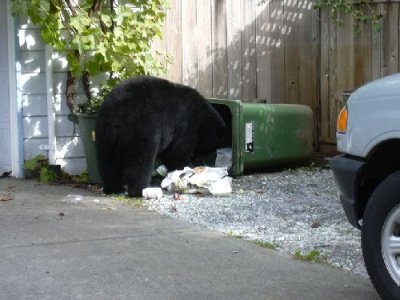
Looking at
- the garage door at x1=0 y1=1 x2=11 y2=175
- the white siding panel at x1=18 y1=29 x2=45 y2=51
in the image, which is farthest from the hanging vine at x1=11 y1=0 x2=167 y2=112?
the garage door at x1=0 y1=1 x2=11 y2=175

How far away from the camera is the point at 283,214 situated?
7.94 m

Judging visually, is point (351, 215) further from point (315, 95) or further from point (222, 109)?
point (315, 95)

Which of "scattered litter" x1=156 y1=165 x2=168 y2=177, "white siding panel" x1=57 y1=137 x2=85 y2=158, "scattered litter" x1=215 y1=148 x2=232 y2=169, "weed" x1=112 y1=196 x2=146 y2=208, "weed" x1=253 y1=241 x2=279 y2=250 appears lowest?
"weed" x1=253 y1=241 x2=279 y2=250

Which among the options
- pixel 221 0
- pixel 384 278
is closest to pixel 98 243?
pixel 384 278

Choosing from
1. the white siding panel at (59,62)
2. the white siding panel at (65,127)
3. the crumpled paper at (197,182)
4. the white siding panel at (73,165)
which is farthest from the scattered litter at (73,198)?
the white siding panel at (59,62)

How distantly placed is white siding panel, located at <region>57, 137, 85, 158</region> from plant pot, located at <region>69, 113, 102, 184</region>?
21.5 inches

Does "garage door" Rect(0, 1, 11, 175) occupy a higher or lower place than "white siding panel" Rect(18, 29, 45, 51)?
lower

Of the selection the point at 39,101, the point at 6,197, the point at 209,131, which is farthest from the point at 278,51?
the point at 6,197

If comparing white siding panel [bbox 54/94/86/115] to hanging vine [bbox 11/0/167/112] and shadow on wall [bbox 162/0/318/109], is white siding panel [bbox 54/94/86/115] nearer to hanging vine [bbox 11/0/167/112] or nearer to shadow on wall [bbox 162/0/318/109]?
hanging vine [bbox 11/0/167/112]

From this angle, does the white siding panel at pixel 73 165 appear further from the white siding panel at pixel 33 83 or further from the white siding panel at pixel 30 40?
the white siding panel at pixel 30 40

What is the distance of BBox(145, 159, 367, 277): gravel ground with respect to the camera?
262 inches

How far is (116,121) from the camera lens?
27.8 ft

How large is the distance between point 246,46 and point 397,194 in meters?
6.66

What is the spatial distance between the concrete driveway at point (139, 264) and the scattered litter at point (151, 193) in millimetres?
578
